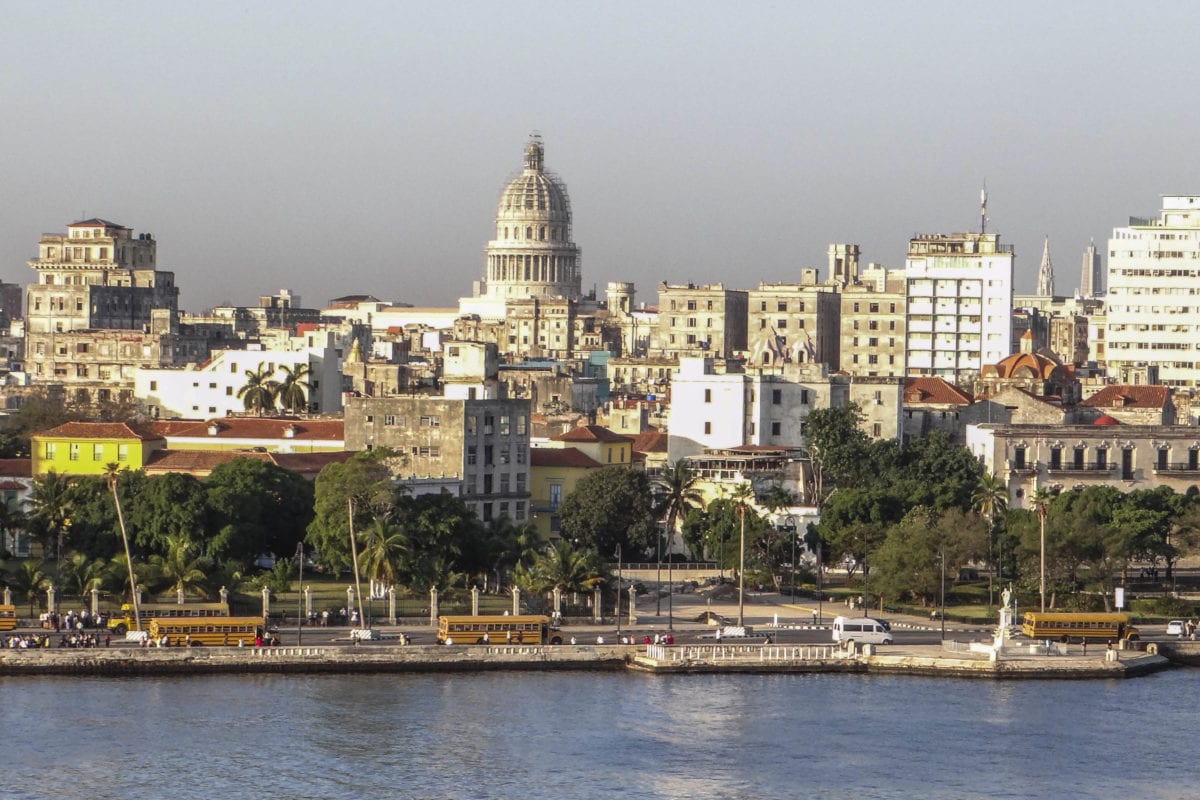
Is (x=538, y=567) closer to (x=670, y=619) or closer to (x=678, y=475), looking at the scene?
(x=670, y=619)

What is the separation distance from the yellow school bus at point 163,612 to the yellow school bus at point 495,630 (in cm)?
685

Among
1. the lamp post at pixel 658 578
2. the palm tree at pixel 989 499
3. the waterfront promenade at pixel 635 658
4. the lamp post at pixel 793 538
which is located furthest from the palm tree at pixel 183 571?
the palm tree at pixel 989 499

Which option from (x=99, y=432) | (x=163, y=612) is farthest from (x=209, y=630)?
(x=99, y=432)

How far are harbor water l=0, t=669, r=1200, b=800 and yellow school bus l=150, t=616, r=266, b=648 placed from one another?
9.05 feet

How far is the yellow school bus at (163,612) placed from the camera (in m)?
84.9

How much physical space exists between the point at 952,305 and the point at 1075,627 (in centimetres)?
10772

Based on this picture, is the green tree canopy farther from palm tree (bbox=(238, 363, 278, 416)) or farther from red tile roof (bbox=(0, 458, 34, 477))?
palm tree (bbox=(238, 363, 278, 416))

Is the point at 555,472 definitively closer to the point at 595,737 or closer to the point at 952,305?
the point at 595,737

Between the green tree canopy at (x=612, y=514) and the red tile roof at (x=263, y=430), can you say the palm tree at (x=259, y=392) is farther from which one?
the green tree canopy at (x=612, y=514)

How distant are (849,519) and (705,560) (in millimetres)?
5868

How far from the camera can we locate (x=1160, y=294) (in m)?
196

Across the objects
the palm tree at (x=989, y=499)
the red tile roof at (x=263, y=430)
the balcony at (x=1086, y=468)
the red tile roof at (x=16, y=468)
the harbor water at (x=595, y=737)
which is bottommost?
the harbor water at (x=595, y=737)

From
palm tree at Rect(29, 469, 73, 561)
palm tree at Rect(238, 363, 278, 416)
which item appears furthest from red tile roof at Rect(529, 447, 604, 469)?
palm tree at Rect(238, 363, 278, 416)

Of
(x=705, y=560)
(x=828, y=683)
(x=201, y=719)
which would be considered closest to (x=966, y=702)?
(x=828, y=683)
